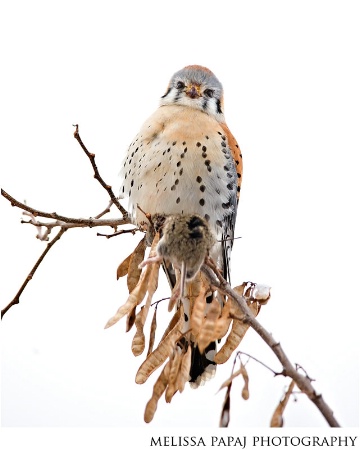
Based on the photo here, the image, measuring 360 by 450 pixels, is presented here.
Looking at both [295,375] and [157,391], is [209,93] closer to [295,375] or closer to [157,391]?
[157,391]

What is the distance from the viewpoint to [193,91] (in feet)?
13.6

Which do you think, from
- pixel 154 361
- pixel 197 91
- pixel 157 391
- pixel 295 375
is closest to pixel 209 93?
pixel 197 91

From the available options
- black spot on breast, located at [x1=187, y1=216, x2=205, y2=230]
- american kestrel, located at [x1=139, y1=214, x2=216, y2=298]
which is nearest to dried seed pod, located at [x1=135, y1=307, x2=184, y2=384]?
→ american kestrel, located at [x1=139, y1=214, x2=216, y2=298]

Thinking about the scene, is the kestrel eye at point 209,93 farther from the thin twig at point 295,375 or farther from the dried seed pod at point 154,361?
the thin twig at point 295,375

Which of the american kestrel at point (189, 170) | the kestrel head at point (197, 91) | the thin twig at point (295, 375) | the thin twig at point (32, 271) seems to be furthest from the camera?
the kestrel head at point (197, 91)

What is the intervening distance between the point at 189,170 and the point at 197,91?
708mm

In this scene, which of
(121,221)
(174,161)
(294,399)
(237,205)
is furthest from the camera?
(237,205)

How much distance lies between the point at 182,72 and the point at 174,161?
841 mm

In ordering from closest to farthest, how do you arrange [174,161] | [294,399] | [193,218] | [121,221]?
1. [294,399]
2. [193,218]
3. [121,221]
4. [174,161]

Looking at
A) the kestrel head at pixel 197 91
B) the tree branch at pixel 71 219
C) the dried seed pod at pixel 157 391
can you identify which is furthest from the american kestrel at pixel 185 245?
the kestrel head at pixel 197 91

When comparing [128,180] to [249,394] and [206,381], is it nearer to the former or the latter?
[206,381]

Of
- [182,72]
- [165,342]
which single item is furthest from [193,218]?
[182,72]

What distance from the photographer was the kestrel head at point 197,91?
13.6 feet

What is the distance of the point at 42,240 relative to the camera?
10.3 ft
